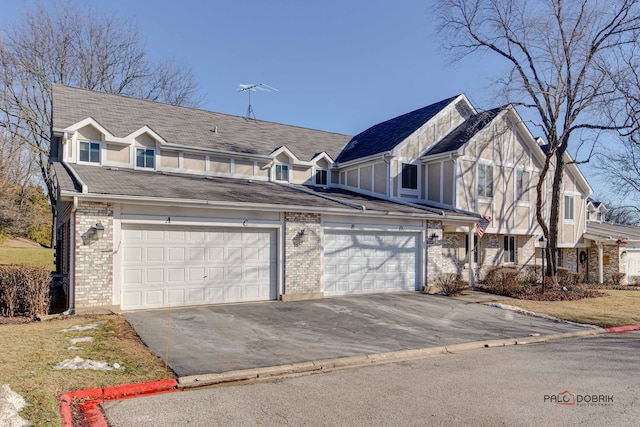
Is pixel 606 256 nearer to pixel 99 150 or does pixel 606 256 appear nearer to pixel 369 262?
pixel 369 262

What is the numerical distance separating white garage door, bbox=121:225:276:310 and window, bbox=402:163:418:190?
8729mm

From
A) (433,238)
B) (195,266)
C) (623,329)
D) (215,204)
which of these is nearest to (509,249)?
(433,238)

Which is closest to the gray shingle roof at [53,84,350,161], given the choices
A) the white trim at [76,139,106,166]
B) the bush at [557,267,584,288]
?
the white trim at [76,139,106,166]

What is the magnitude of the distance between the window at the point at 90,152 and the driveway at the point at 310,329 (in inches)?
328

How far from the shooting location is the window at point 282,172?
2080cm

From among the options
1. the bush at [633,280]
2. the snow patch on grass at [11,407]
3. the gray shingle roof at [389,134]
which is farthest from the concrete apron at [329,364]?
the bush at [633,280]

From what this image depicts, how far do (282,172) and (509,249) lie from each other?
11.9m

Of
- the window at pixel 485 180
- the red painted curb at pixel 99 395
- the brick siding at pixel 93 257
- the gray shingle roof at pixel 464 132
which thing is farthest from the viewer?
the window at pixel 485 180

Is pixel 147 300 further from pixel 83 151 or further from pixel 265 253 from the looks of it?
pixel 83 151

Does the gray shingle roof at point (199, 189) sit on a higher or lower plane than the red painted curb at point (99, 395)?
higher

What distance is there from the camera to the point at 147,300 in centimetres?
1154

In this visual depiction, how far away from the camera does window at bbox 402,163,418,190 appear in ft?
66.1

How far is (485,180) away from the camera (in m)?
20.2

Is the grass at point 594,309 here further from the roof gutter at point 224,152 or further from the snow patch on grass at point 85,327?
the snow patch on grass at point 85,327
